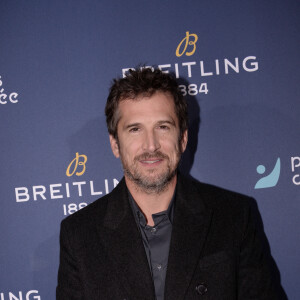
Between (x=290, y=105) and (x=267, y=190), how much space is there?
572mm

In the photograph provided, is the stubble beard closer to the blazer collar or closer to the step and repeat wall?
the blazer collar

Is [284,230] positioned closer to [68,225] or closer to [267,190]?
[267,190]

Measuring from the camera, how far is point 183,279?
4.69 feet

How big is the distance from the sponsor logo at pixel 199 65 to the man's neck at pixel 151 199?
2.27 feet

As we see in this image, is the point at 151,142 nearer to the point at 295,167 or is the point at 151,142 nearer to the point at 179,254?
the point at 179,254

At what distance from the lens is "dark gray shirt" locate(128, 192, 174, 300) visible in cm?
149

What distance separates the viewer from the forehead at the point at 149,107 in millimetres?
1531

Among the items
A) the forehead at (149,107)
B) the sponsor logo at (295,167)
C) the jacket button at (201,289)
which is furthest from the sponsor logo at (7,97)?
the sponsor logo at (295,167)

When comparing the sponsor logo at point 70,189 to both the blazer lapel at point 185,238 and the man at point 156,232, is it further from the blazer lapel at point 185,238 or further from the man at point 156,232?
the blazer lapel at point 185,238

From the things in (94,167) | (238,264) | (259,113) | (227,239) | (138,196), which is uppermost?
(259,113)

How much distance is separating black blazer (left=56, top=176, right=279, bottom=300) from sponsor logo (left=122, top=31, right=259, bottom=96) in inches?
28.3

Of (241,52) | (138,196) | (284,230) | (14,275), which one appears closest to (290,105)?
(241,52)

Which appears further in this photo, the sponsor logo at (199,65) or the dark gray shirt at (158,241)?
the sponsor logo at (199,65)

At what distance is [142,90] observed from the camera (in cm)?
158
